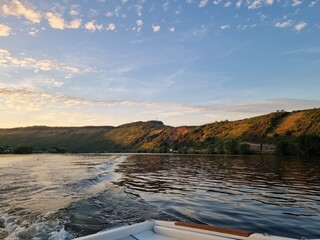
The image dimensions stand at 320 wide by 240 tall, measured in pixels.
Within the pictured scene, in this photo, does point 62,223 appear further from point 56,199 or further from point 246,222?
point 246,222

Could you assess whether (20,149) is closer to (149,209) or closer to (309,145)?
(309,145)

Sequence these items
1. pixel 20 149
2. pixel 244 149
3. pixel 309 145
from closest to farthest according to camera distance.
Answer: pixel 309 145, pixel 244 149, pixel 20 149

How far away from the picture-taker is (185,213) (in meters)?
15.3

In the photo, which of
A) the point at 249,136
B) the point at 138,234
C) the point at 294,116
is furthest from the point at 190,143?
the point at 138,234

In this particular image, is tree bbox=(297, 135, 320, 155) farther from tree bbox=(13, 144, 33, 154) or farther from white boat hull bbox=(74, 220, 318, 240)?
tree bbox=(13, 144, 33, 154)

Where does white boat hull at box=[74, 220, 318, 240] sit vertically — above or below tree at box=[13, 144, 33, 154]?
below

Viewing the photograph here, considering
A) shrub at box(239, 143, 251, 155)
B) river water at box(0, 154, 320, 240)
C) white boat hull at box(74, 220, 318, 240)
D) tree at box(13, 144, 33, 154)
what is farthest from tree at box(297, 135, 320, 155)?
tree at box(13, 144, 33, 154)

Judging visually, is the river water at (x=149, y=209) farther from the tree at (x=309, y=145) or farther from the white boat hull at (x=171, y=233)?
the tree at (x=309, y=145)

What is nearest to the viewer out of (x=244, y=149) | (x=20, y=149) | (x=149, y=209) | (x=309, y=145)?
(x=149, y=209)

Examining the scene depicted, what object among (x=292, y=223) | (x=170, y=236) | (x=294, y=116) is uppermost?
(x=294, y=116)

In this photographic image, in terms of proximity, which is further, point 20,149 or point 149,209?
point 20,149

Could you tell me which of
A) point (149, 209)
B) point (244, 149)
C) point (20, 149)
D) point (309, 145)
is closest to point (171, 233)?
point (149, 209)

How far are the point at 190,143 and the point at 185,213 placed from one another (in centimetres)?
18279

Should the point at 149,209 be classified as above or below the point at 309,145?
below
